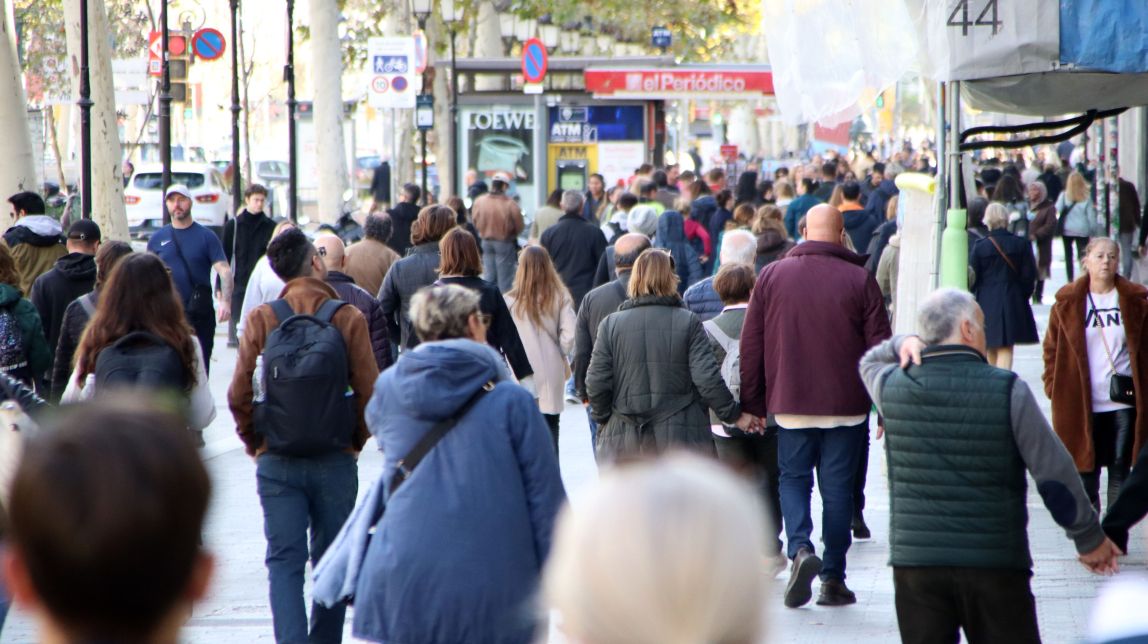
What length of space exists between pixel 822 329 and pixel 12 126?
11726 millimetres

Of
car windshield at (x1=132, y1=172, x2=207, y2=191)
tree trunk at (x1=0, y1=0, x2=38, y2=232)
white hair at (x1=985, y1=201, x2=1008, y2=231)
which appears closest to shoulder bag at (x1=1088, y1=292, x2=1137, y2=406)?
white hair at (x1=985, y1=201, x2=1008, y2=231)

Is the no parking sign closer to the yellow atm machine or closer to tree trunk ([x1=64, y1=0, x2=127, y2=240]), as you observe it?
the yellow atm machine

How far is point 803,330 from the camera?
7.51m

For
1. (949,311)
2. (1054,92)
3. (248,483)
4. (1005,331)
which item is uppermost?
(1054,92)

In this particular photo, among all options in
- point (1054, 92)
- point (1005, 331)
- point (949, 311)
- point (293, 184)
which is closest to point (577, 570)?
point (949, 311)

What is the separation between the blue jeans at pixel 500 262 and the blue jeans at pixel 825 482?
25.8ft

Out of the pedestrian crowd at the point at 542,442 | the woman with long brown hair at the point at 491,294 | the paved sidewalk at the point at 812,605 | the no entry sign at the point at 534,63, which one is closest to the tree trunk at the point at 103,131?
the paved sidewalk at the point at 812,605

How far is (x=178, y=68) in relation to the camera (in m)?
22.0

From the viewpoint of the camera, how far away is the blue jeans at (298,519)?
6125 millimetres

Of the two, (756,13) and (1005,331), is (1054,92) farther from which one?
(756,13)

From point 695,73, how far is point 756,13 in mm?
19166

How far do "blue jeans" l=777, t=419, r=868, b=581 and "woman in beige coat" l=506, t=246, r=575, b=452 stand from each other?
2138 mm

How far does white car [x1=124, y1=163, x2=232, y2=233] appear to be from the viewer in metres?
37.3

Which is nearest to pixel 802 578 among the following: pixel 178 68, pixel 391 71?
pixel 178 68
